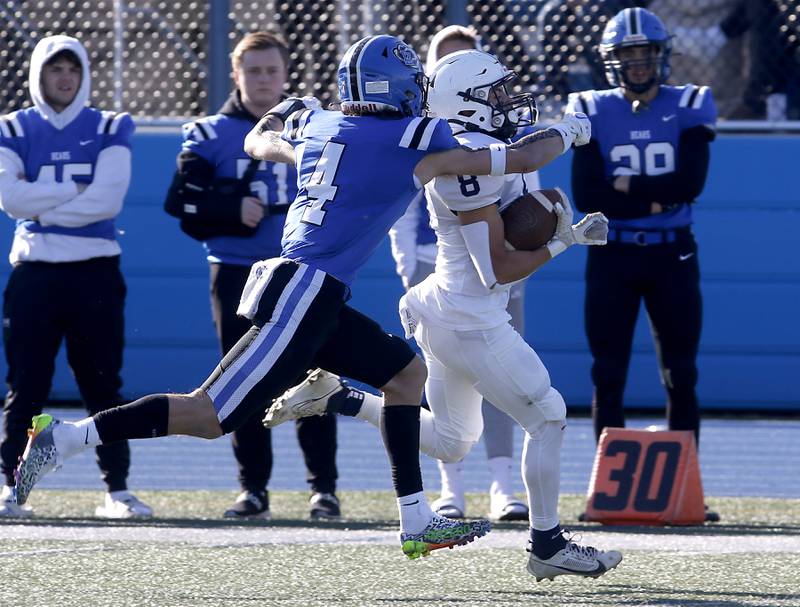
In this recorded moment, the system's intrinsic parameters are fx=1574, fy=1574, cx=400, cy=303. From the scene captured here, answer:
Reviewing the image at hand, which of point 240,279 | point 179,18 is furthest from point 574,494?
point 179,18

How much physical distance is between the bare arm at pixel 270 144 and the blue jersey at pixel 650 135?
1.55m

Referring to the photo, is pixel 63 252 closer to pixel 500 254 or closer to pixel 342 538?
pixel 342 538

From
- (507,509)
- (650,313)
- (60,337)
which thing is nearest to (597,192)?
(650,313)

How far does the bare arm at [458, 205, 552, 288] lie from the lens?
4.40 m

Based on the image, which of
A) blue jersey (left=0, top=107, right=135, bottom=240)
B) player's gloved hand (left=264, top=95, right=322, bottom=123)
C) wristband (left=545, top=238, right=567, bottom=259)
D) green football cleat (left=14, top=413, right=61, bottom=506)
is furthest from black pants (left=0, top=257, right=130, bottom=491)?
wristband (left=545, top=238, right=567, bottom=259)

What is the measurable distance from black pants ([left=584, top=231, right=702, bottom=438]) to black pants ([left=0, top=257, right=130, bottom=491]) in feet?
5.88

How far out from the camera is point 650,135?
5.83 metres

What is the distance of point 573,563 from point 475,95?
133cm

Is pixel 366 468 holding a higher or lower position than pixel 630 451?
lower

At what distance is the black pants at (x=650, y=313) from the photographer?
19.0ft

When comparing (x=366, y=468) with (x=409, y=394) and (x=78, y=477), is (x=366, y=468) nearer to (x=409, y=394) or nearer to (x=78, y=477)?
(x=78, y=477)

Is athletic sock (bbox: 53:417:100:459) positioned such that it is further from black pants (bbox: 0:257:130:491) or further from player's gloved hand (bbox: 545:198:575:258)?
black pants (bbox: 0:257:130:491)

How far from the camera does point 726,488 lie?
6.70 m

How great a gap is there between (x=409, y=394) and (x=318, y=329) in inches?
13.3
